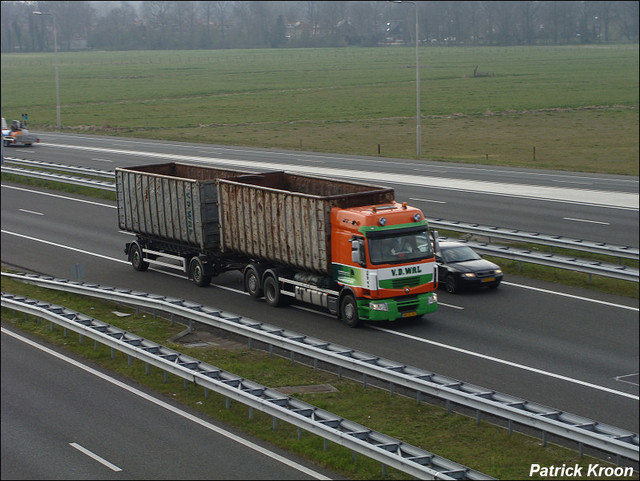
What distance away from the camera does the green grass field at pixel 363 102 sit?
68188 millimetres

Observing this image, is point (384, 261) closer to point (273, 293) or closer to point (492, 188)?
point (273, 293)

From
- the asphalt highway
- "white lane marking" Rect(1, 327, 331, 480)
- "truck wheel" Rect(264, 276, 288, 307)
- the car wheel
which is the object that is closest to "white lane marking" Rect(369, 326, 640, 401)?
the asphalt highway

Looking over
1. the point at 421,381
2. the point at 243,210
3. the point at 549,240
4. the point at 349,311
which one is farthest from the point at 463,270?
the point at 421,381

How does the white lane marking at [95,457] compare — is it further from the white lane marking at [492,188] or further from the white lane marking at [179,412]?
the white lane marking at [492,188]

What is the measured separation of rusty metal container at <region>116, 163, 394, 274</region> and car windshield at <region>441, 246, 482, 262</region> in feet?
10.2

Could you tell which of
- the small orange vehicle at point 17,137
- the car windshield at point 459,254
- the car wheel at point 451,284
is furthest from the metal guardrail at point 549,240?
the small orange vehicle at point 17,137

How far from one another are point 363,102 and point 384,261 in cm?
8395

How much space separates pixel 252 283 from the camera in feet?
84.1

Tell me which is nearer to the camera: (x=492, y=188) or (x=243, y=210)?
(x=243, y=210)

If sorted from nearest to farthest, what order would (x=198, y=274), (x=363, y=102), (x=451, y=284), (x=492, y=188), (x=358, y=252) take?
1. (x=358, y=252)
2. (x=451, y=284)
3. (x=198, y=274)
4. (x=492, y=188)
5. (x=363, y=102)

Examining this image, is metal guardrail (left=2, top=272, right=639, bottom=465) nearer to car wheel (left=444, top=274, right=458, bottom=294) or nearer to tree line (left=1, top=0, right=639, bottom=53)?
car wheel (left=444, top=274, right=458, bottom=294)

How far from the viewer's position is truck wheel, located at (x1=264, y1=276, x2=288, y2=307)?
24453 mm

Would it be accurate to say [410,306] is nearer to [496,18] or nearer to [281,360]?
[281,360]

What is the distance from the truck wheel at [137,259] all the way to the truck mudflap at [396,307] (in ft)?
33.2
